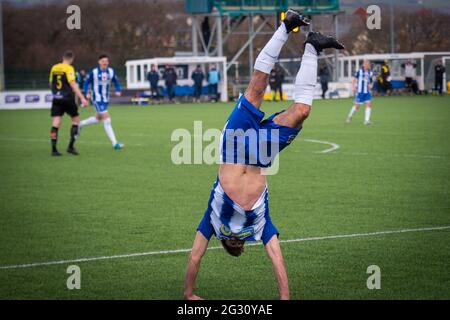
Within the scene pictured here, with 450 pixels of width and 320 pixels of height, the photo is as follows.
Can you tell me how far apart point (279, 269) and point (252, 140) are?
3.58 ft

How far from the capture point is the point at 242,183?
A: 747 centimetres

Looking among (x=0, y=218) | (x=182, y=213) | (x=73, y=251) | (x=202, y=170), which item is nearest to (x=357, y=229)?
(x=182, y=213)

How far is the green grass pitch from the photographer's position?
8109mm

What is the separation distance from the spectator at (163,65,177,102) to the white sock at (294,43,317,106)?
43046 mm

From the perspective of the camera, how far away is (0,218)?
12.1 m

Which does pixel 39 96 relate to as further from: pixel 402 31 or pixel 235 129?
pixel 235 129

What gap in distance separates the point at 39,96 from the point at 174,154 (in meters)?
31.2

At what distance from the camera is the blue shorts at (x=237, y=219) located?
7.41 meters

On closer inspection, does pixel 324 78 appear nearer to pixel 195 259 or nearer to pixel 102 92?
pixel 102 92

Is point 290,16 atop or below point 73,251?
atop

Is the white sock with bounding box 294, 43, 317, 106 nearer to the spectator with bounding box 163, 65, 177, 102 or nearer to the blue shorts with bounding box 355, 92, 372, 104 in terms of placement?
the blue shorts with bounding box 355, 92, 372, 104

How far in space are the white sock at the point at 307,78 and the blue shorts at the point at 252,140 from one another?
310 millimetres

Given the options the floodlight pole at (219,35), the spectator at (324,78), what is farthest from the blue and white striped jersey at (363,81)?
the floodlight pole at (219,35)

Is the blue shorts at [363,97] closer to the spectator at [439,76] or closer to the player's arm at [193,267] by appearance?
the spectator at [439,76]
